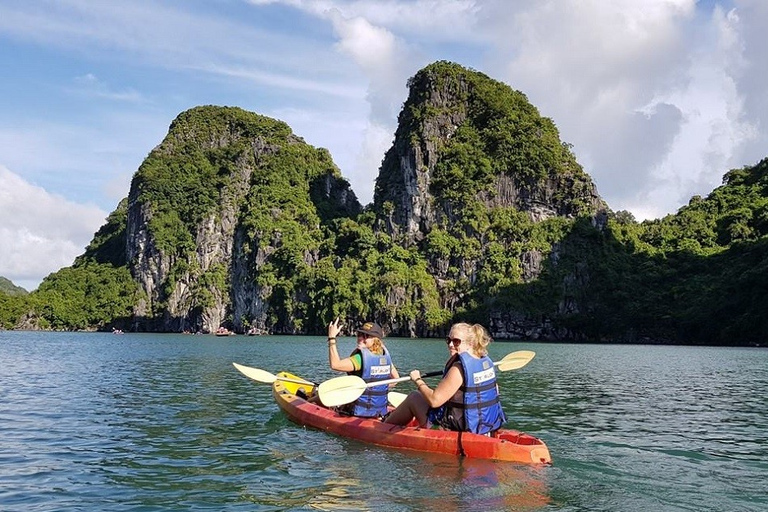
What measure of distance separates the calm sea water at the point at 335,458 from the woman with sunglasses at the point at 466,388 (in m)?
0.59

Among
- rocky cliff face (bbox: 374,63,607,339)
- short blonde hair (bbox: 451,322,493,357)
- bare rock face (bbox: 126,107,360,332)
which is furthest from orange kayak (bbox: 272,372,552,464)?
bare rock face (bbox: 126,107,360,332)

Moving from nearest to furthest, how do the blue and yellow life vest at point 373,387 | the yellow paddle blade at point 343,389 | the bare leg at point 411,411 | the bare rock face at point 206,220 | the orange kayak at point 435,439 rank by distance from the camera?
1. the orange kayak at point 435,439
2. the bare leg at point 411,411
3. the yellow paddle blade at point 343,389
4. the blue and yellow life vest at point 373,387
5. the bare rock face at point 206,220

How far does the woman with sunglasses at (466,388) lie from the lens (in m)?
9.03

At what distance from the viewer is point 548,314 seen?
80812 mm

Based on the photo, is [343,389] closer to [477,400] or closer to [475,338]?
[477,400]

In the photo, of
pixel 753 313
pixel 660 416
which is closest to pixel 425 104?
pixel 753 313

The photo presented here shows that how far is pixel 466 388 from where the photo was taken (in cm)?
926

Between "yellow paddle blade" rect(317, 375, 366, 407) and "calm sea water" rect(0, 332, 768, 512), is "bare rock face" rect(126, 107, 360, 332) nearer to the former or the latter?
"calm sea water" rect(0, 332, 768, 512)

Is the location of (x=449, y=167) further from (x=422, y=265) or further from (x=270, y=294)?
(x=270, y=294)

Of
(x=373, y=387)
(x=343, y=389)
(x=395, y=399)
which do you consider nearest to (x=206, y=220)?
(x=395, y=399)

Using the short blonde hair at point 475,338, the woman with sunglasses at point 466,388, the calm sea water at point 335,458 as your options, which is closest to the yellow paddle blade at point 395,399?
the calm sea water at point 335,458

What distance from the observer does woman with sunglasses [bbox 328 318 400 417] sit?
1127 centimetres

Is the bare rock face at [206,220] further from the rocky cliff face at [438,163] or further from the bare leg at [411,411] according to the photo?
the bare leg at [411,411]

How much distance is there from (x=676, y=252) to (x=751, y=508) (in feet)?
280
